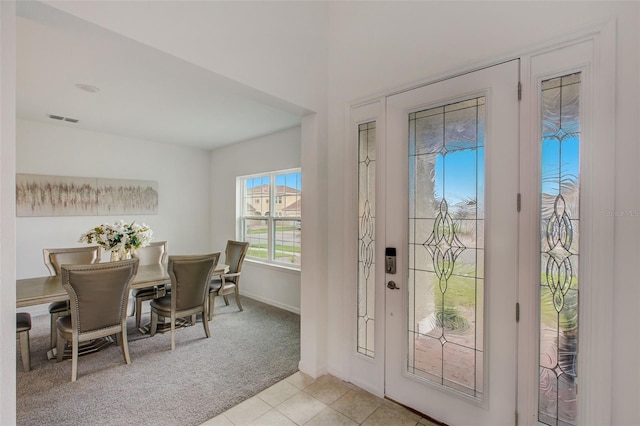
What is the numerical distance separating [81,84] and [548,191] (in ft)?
13.2

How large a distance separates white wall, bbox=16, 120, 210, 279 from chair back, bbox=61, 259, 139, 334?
2422 millimetres

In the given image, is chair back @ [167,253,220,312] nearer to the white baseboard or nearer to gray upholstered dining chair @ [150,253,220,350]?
gray upholstered dining chair @ [150,253,220,350]

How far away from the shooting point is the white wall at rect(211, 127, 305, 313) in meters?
4.33

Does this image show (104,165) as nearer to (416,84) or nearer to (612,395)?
(416,84)

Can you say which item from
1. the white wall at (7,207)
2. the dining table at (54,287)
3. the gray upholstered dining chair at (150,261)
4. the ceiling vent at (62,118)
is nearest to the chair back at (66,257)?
the dining table at (54,287)

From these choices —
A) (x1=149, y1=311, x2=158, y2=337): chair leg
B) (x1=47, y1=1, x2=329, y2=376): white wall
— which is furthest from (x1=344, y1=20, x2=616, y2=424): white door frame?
(x1=149, y1=311, x2=158, y2=337): chair leg

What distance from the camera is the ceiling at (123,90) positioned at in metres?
1.68

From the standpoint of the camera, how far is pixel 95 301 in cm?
253

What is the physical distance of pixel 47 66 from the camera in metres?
2.47

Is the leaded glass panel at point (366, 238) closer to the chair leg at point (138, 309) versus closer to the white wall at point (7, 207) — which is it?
the white wall at point (7, 207)

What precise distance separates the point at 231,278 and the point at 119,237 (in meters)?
1.56

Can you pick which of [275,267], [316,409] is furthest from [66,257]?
[316,409]

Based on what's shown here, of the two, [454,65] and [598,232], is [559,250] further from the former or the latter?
[454,65]

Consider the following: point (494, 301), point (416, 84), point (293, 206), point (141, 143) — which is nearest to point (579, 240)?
point (494, 301)
